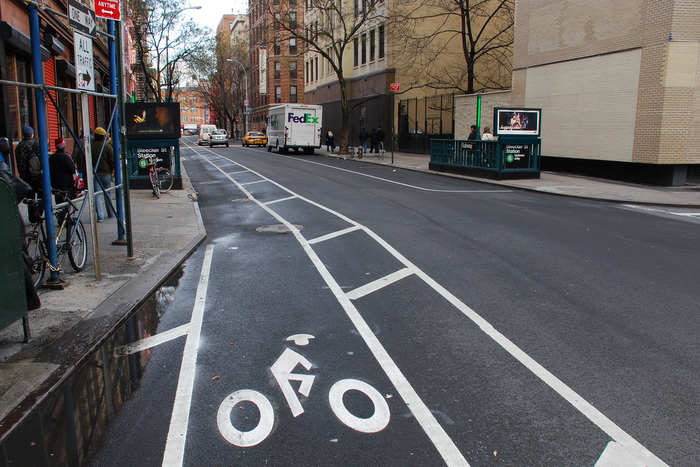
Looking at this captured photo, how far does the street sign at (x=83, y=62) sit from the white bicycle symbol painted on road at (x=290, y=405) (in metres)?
4.52

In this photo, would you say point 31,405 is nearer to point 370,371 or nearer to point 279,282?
point 370,371

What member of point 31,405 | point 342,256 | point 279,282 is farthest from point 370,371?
point 342,256

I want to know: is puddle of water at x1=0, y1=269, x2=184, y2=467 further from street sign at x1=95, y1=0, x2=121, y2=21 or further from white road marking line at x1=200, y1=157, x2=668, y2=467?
street sign at x1=95, y1=0, x2=121, y2=21

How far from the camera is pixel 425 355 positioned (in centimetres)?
486

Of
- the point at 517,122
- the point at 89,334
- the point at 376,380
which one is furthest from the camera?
the point at 517,122

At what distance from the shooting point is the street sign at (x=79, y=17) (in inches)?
266

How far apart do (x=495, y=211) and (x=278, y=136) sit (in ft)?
96.2

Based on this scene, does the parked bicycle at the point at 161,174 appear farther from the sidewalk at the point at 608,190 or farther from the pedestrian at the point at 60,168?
the sidewalk at the point at 608,190

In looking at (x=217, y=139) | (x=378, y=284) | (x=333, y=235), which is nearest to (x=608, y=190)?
(x=333, y=235)

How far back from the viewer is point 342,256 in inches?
339

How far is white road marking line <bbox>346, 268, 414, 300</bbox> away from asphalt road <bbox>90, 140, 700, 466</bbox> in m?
0.04

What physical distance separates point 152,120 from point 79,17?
11.2 metres

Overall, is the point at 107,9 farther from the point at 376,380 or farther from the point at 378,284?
the point at 376,380

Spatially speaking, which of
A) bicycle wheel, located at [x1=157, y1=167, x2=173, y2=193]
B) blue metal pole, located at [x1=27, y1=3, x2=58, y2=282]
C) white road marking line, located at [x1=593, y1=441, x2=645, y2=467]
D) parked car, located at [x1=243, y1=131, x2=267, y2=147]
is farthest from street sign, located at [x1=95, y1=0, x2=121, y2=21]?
parked car, located at [x1=243, y1=131, x2=267, y2=147]
